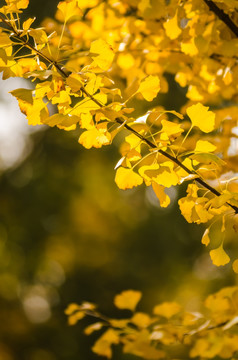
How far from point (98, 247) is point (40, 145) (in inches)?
71.1

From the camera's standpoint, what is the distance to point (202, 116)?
874 millimetres

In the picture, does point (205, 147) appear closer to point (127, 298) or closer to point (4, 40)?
point (4, 40)

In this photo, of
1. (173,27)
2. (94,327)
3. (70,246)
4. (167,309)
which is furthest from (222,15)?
(70,246)

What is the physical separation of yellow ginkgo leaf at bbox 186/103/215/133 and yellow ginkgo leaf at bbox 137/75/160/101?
0.25 feet

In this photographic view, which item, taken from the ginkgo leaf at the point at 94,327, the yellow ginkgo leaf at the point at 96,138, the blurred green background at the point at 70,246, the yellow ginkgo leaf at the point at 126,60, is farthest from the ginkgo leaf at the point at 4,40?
the blurred green background at the point at 70,246

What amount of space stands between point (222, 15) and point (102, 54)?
435 millimetres

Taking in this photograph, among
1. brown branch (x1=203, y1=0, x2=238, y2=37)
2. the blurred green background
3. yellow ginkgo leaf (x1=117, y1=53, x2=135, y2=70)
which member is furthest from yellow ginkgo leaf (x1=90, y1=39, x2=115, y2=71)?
the blurred green background

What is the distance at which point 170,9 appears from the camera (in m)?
1.27

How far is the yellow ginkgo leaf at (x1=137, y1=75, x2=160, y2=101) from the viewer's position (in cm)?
86

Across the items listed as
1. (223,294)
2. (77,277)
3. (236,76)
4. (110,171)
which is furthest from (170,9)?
(77,277)

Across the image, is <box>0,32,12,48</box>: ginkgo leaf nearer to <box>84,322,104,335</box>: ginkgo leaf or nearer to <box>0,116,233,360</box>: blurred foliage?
<box>84,322,104,335</box>: ginkgo leaf

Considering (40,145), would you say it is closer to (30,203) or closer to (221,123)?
(30,203)

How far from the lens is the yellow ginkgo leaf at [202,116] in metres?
0.87

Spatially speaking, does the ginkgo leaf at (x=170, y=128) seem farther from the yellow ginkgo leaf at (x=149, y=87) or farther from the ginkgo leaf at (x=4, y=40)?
the ginkgo leaf at (x=4, y=40)
